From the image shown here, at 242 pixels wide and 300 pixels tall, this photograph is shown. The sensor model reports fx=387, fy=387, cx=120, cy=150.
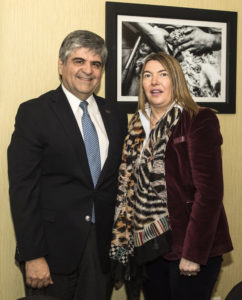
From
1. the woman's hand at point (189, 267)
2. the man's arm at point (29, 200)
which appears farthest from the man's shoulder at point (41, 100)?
the woman's hand at point (189, 267)

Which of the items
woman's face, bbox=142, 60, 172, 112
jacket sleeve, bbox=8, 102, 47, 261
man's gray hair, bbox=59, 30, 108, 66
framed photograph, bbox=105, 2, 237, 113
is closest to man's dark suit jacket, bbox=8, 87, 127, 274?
jacket sleeve, bbox=8, 102, 47, 261

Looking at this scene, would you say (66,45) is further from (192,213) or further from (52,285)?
(52,285)

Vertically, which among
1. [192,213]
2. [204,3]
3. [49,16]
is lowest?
[192,213]

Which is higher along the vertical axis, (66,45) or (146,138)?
(66,45)

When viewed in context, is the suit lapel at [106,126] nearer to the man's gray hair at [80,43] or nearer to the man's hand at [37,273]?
the man's gray hair at [80,43]

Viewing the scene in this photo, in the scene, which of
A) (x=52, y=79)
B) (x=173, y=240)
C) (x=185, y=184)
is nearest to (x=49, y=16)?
(x=52, y=79)

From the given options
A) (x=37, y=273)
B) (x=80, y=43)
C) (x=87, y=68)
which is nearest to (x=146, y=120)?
(x=87, y=68)

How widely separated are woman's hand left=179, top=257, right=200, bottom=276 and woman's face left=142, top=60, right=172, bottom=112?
2.41 feet

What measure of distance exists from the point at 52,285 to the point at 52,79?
1139mm

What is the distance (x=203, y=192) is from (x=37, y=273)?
86cm

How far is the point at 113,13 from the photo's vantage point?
229 centimetres

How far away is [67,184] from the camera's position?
6.10ft

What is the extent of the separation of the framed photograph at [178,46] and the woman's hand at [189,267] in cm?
101

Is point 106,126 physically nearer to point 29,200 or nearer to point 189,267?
point 29,200
